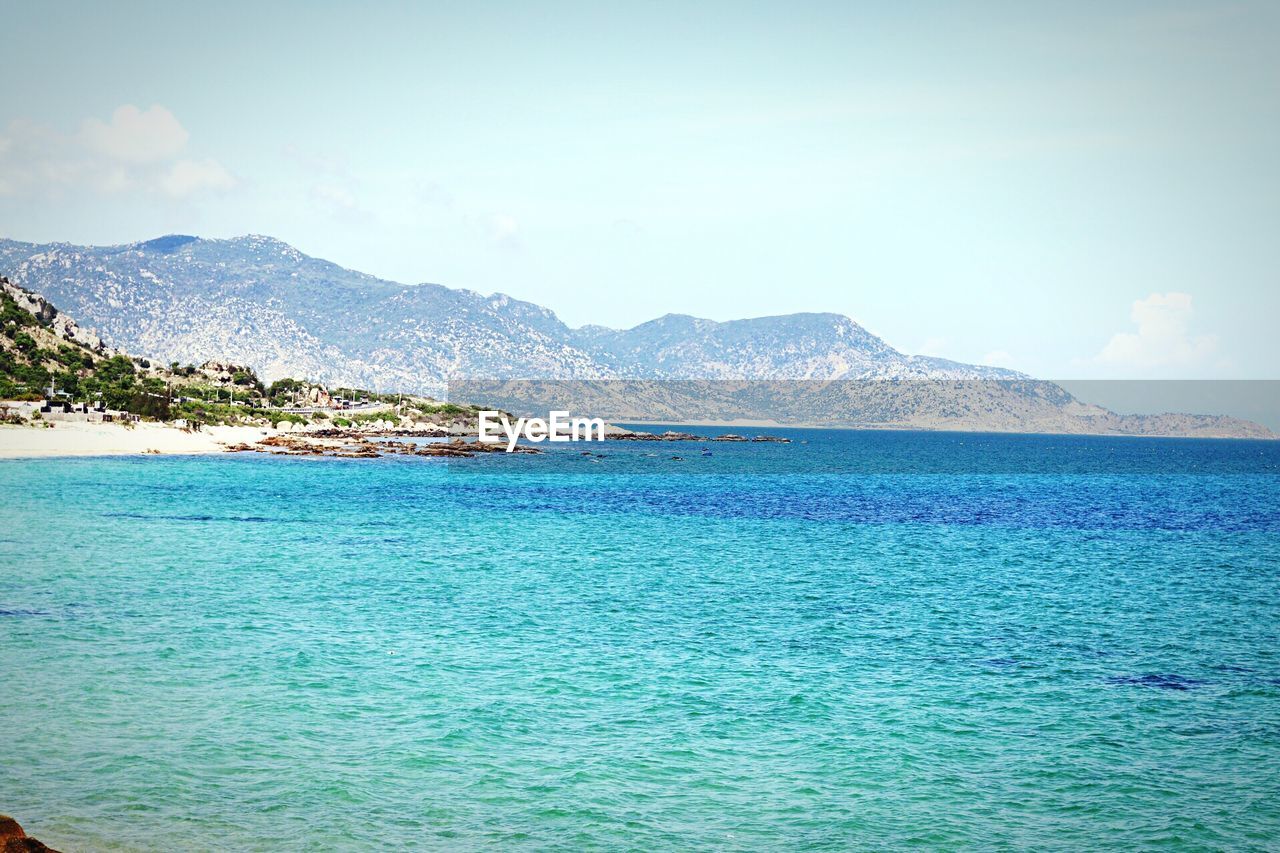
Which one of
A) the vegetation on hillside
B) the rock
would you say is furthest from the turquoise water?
the vegetation on hillside

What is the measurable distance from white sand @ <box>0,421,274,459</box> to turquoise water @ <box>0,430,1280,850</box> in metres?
60.0

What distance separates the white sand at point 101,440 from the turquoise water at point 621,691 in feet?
197

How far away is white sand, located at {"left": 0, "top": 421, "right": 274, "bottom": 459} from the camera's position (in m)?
103

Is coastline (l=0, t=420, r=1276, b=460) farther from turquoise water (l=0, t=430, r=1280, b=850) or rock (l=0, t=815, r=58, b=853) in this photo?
rock (l=0, t=815, r=58, b=853)

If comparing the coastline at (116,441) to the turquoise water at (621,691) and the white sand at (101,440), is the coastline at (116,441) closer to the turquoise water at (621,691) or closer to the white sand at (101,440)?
the white sand at (101,440)

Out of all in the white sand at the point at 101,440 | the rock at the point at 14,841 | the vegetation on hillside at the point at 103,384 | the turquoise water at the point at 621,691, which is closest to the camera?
the rock at the point at 14,841

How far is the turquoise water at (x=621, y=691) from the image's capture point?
1527 centimetres

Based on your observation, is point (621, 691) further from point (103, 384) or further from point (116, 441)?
point (103, 384)

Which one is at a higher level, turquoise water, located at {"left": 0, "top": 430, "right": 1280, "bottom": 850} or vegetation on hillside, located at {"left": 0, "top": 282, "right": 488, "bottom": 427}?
vegetation on hillside, located at {"left": 0, "top": 282, "right": 488, "bottom": 427}

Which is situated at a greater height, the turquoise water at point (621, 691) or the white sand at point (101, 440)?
the white sand at point (101, 440)

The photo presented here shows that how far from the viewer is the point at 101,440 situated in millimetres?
114562

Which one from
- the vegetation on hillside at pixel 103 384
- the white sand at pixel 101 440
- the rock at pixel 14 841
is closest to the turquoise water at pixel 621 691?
the rock at pixel 14 841

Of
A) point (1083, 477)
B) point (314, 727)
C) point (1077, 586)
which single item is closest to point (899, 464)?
point (1083, 477)

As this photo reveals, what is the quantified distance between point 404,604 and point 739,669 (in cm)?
1282
